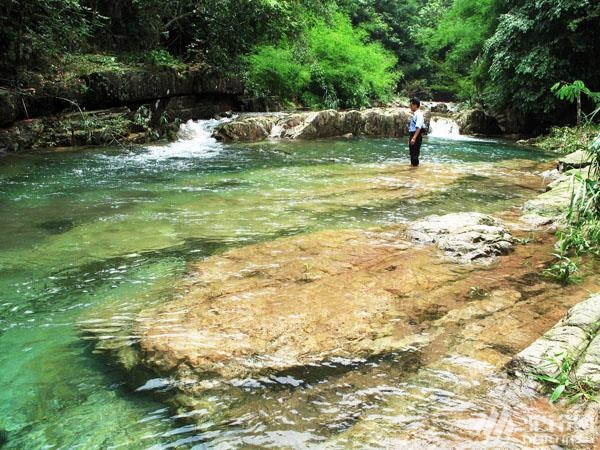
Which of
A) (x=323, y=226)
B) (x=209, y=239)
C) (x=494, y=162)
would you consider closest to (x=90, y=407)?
(x=209, y=239)

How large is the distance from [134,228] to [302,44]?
578 inches

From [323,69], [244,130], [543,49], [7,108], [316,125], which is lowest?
[244,130]

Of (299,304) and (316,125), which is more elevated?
(316,125)

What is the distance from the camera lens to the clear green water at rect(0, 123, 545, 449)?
2.44m

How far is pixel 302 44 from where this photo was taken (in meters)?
18.4

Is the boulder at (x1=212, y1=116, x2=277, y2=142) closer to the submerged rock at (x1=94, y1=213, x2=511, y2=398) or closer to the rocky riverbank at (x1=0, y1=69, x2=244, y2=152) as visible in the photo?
the rocky riverbank at (x1=0, y1=69, x2=244, y2=152)

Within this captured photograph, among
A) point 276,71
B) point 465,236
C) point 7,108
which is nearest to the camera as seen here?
point 465,236

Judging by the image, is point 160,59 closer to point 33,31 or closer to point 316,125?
point 33,31

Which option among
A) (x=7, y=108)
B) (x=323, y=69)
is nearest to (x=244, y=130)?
(x=7, y=108)

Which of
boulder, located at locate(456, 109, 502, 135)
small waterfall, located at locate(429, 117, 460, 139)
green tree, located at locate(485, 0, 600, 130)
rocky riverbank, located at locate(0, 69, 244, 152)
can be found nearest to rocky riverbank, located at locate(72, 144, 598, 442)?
rocky riverbank, located at locate(0, 69, 244, 152)

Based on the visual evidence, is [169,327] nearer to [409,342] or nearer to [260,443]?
[260,443]

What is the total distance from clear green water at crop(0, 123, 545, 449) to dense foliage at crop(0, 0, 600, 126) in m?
3.43

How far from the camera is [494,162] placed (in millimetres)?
12422

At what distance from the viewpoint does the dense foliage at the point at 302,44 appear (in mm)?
12016
